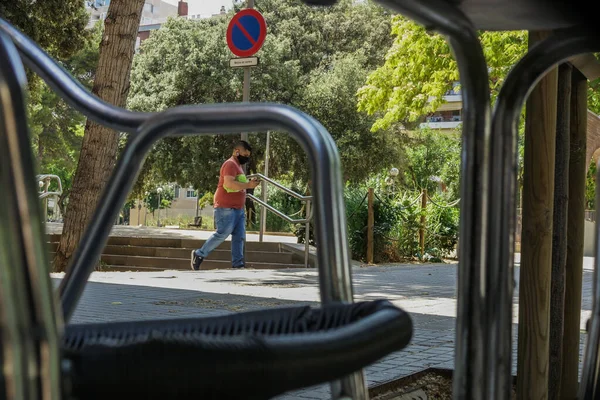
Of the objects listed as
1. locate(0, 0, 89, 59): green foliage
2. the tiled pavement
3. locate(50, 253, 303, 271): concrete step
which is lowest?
locate(50, 253, 303, 271): concrete step

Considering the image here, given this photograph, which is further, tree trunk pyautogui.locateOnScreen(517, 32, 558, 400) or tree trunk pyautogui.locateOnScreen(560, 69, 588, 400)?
tree trunk pyautogui.locateOnScreen(560, 69, 588, 400)

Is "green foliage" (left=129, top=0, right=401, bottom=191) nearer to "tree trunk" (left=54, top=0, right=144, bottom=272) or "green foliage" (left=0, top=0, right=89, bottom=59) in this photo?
"green foliage" (left=0, top=0, right=89, bottom=59)

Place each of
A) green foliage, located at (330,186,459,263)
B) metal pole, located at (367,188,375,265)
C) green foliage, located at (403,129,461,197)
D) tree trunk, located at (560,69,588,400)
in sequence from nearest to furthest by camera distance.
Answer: tree trunk, located at (560,69,588,400)
metal pole, located at (367,188,375,265)
green foliage, located at (330,186,459,263)
green foliage, located at (403,129,461,197)

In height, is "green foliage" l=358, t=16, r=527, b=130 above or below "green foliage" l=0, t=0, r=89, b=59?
below

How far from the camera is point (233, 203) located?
10.4 m

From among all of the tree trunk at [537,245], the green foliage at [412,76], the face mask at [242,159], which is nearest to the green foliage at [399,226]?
the green foliage at [412,76]

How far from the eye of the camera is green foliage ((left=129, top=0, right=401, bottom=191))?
30.3m

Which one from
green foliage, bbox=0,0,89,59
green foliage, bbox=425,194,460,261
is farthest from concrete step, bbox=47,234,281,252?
green foliage, bbox=425,194,460,261

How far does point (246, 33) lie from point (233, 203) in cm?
226

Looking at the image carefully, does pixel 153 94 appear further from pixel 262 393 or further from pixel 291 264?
→ pixel 262 393

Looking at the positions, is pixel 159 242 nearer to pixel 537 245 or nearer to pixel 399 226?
pixel 399 226

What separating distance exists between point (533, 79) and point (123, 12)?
8690 millimetres

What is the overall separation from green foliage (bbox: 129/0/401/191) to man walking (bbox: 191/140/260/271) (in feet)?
61.4

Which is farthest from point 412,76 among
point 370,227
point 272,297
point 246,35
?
point 272,297
